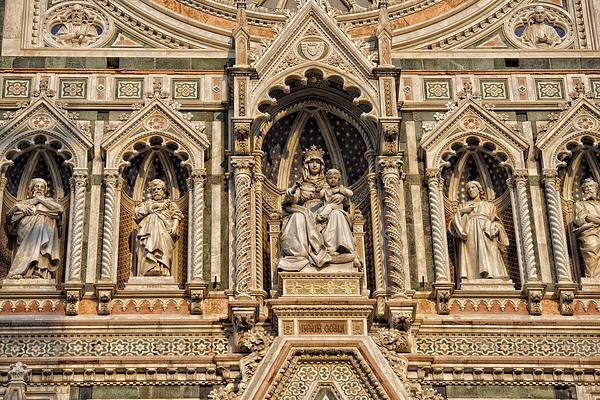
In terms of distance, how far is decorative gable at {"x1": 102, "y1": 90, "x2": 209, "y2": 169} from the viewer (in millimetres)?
22516

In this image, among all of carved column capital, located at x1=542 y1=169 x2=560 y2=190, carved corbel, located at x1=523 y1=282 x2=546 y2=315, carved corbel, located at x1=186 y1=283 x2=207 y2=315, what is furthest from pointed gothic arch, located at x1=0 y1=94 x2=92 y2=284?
carved column capital, located at x1=542 y1=169 x2=560 y2=190

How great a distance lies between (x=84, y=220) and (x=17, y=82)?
2.40 metres

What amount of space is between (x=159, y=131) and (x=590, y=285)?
5806mm

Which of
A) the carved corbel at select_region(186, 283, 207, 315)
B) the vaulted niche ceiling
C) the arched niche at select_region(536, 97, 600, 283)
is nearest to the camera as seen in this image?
the carved corbel at select_region(186, 283, 207, 315)

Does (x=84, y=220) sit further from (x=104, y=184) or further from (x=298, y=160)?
(x=298, y=160)

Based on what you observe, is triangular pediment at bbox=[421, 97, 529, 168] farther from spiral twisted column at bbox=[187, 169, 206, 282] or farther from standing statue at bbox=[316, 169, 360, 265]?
spiral twisted column at bbox=[187, 169, 206, 282]

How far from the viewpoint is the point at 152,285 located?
2153 centimetres

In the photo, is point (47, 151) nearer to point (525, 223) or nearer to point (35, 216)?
point (35, 216)

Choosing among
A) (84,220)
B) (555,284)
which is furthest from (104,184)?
(555,284)

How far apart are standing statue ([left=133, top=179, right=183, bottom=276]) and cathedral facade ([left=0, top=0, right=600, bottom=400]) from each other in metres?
0.03

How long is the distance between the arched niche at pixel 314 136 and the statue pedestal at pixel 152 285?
5.46ft

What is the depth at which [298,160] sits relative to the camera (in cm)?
2344

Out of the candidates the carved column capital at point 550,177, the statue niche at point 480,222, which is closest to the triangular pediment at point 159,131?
the statue niche at point 480,222

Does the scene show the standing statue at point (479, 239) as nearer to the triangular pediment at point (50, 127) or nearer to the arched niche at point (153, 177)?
the arched niche at point (153, 177)
